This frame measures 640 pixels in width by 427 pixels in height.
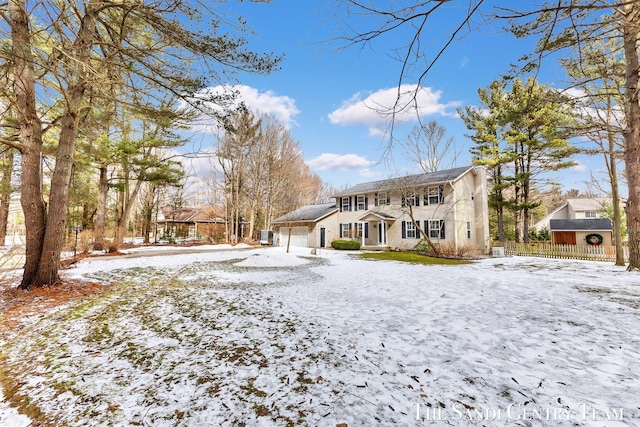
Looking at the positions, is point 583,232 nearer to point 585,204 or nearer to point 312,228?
point 585,204

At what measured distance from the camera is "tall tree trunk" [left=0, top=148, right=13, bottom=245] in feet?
50.3

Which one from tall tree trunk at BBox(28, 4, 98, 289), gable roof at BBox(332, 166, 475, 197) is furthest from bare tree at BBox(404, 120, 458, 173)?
tall tree trunk at BBox(28, 4, 98, 289)

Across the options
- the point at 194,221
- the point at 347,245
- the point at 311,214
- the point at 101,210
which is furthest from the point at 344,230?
the point at 194,221

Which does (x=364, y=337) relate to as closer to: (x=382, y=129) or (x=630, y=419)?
(x=630, y=419)

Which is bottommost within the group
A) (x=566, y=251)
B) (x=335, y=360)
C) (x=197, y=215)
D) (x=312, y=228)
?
(x=335, y=360)

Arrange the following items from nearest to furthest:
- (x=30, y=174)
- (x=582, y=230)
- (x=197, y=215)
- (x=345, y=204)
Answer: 1. (x=30, y=174)
2. (x=345, y=204)
3. (x=582, y=230)
4. (x=197, y=215)

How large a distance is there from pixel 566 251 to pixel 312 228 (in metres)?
17.3

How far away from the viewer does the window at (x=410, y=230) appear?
63.1ft

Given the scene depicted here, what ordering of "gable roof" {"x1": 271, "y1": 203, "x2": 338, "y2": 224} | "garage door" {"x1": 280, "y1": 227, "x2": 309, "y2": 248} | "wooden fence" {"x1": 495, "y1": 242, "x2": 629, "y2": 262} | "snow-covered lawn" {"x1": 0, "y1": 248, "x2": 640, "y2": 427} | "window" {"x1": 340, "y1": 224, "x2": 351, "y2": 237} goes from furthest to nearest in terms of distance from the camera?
"garage door" {"x1": 280, "y1": 227, "x2": 309, "y2": 248} < "gable roof" {"x1": 271, "y1": 203, "x2": 338, "y2": 224} < "window" {"x1": 340, "y1": 224, "x2": 351, "y2": 237} < "wooden fence" {"x1": 495, "y1": 242, "x2": 629, "y2": 262} < "snow-covered lawn" {"x1": 0, "y1": 248, "x2": 640, "y2": 427}

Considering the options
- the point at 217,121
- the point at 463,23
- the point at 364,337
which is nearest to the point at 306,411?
the point at 364,337

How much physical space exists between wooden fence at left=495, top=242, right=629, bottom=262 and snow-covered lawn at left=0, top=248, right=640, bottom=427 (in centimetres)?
1188

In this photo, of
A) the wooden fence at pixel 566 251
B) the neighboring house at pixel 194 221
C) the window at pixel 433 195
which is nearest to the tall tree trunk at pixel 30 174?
the window at pixel 433 195

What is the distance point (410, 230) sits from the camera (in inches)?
766

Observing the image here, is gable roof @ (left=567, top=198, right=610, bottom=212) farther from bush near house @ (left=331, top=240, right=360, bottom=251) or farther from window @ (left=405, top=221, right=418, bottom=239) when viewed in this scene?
bush near house @ (left=331, top=240, right=360, bottom=251)
